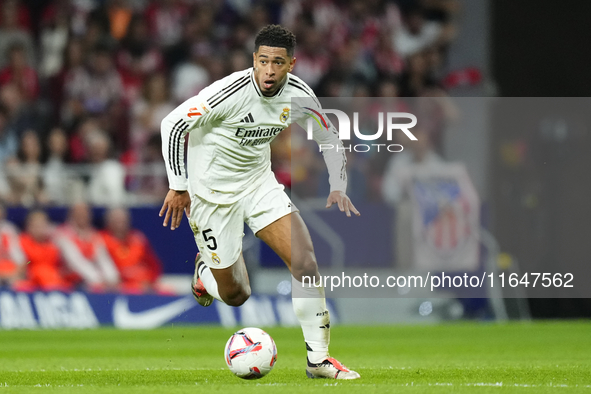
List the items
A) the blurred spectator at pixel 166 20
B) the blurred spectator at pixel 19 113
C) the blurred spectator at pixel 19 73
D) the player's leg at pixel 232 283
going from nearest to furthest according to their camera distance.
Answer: the player's leg at pixel 232 283
the blurred spectator at pixel 19 113
the blurred spectator at pixel 19 73
the blurred spectator at pixel 166 20

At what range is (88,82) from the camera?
1386 centimetres

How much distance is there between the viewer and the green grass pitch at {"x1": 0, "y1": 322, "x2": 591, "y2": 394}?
574cm

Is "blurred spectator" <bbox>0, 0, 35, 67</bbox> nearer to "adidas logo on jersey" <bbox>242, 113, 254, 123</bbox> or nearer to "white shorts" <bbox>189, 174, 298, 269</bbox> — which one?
"white shorts" <bbox>189, 174, 298, 269</bbox>

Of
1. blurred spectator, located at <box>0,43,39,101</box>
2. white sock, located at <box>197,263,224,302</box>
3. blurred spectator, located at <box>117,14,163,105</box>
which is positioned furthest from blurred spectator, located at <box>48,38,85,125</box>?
white sock, located at <box>197,263,224,302</box>

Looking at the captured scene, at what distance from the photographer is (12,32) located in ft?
47.1

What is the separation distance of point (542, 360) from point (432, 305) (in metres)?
4.06

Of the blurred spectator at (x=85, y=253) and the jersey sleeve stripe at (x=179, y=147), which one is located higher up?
the jersey sleeve stripe at (x=179, y=147)

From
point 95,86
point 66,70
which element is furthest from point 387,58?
point 66,70

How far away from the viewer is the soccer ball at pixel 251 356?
588cm

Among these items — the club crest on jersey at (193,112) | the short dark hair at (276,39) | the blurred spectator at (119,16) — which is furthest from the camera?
the blurred spectator at (119,16)

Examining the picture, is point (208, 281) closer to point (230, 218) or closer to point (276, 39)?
point (230, 218)

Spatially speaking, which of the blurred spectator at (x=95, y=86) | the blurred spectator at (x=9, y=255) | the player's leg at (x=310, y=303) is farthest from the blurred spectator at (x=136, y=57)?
the player's leg at (x=310, y=303)

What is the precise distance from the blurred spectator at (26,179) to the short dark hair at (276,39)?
665 cm

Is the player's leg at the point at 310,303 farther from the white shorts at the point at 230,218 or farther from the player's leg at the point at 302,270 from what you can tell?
the white shorts at the point at 230,218
